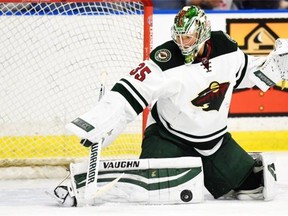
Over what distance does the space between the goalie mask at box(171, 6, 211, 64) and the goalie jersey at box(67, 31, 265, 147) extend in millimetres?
57

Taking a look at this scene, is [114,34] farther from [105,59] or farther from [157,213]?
[157,213]

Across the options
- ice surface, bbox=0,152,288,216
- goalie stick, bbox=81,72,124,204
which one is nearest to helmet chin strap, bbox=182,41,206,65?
goalie stick, bbox=81,72,124,204

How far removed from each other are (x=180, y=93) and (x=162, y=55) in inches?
7.0

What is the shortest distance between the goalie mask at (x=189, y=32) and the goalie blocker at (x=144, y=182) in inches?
17.7

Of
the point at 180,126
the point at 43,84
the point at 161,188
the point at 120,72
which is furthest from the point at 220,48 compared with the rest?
the point at 43,84

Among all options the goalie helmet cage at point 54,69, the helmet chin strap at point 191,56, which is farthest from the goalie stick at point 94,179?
the goalie helmet cage at point 54,69

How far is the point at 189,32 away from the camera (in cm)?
436

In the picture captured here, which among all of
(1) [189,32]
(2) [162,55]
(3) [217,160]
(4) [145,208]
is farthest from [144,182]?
(1) [189,32]

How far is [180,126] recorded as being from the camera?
4523mm

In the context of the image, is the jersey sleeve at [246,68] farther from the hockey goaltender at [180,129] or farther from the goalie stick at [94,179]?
the goalie stick at [94,179]

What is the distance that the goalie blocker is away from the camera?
14.2 ft

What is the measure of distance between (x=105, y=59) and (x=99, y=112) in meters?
1.50

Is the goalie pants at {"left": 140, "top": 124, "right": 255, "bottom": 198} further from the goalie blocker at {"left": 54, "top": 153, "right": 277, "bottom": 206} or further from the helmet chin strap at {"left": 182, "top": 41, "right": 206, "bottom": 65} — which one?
the helmet chin strap at {"left": 182, "top": 41, "right": 206, "bottom": 65}

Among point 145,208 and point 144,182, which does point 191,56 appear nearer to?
point 144,182
